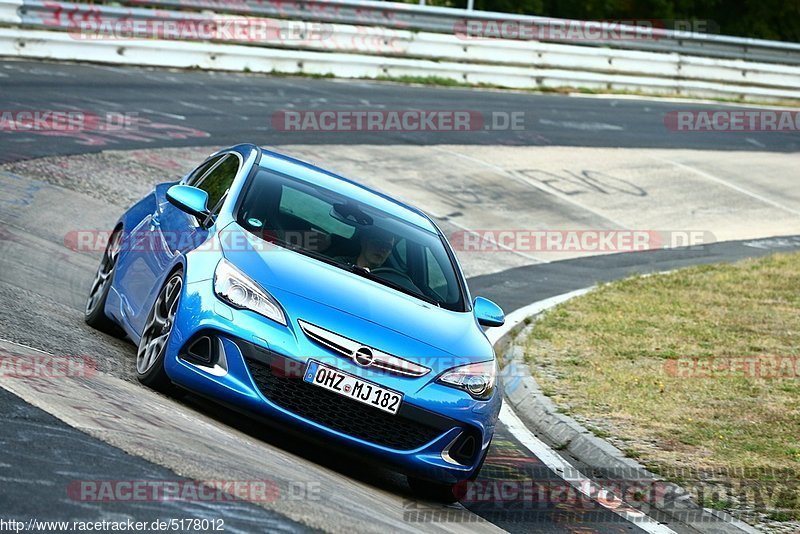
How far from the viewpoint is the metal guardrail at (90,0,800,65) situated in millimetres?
25562

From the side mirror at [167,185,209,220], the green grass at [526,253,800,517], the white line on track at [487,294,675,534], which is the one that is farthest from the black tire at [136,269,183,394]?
the green grass at [526,253,800,517]

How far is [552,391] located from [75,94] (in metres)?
11.4

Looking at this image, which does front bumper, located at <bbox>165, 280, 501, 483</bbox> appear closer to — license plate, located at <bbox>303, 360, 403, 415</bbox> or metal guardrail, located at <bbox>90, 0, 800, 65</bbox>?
license plate, located at <bbox>303, 360, 403, 415</bbox>

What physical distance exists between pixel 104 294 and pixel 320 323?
2.80 m

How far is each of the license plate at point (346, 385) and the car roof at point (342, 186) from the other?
7.30 feet

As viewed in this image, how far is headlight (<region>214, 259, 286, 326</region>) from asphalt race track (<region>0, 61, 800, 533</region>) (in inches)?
26.1

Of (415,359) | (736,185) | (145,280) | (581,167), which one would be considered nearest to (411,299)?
(415,359)

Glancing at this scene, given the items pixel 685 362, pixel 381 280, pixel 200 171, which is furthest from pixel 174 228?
pixel 685 362

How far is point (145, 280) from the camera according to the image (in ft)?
26.6

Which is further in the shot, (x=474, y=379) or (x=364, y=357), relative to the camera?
(x=474, y=379)

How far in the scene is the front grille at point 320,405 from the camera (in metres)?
6.46

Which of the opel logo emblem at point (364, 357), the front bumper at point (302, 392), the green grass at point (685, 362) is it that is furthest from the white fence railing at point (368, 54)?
the opel logo emblem at point (364, 357)

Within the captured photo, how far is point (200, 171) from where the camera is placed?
30.6 ft

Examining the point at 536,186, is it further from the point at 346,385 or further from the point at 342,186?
the point at 346,385
